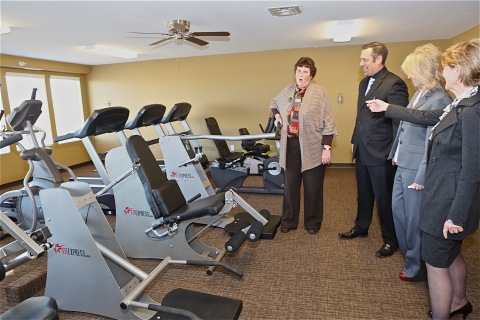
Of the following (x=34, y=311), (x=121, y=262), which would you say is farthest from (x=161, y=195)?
(x=34, y=311)

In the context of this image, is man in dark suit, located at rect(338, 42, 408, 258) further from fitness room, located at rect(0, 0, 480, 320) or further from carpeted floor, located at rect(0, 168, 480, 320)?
carpeted floor, located at rect(0, 168, 480, 320)

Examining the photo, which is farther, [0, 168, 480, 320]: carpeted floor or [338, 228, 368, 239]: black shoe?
[338, 228, 368, 239]: black shoe

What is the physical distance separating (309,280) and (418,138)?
1230mm

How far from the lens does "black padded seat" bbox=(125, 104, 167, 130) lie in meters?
3.13

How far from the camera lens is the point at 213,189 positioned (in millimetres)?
3879

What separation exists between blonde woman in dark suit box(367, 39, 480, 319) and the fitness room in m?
0.25

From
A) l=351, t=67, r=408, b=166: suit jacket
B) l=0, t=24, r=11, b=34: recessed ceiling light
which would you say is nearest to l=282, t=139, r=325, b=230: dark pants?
l=351, t=67, r=408, b=166: suit jacket

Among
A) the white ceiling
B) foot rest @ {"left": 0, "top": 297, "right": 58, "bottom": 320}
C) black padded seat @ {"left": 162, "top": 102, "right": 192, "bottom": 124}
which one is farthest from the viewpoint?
black padded seat @ {"left": 162, "top": 102, "right": 192, "bottom": 124}

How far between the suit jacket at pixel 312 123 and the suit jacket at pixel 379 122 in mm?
347

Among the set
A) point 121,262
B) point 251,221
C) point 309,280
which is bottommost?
point 309,280

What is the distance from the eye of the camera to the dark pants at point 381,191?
2.52 metres

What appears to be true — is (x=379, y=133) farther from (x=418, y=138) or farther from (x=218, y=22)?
(x=218, y=22)

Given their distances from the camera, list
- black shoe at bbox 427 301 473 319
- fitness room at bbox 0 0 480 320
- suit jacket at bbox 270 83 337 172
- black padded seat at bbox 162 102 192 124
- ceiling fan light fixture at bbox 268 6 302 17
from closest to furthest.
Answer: black shoe at bbox 427 301 473 319
fitness room at bbox 0 0 480 320
suit jacket at bbox 270 83 337 172
ceiling fan light fixture at bbox 268 6 302 17
black padded seat at bbox 162 102 192 124

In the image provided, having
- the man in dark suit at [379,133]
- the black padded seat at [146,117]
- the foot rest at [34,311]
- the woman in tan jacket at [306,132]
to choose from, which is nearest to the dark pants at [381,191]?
the man in dark suit at [379,133]
